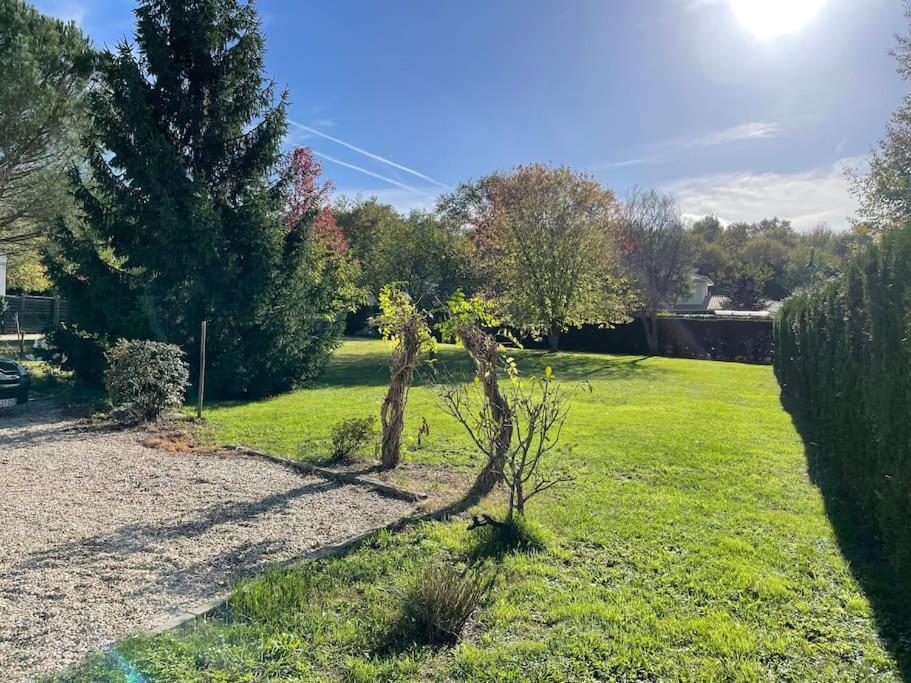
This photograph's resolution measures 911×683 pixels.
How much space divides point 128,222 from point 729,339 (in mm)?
22230

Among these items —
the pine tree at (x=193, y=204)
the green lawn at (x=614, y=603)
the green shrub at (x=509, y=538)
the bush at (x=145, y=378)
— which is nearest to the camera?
the green lawn at (x=614, y=603)

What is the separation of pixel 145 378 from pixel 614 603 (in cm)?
754

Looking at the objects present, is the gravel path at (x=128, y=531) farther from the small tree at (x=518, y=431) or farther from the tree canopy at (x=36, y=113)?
the tree canopy at (x=36, y=113)

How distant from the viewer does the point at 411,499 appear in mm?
5156

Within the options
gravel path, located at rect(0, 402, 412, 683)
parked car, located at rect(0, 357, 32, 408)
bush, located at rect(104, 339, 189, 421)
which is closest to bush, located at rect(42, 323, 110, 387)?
parked car, located at rect(0, 357, 32, 408)

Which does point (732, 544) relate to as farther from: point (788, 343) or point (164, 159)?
point (164, 159)

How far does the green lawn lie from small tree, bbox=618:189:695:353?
62.2ft

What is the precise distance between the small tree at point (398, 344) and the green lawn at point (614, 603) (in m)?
0.82

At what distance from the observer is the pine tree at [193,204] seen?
10477 mm

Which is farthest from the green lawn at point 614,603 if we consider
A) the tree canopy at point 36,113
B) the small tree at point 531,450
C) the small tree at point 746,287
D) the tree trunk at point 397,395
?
the small tree at point 746,287

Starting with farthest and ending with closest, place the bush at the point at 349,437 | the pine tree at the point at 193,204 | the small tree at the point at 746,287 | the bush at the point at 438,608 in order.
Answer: the small tree at the point at 746,287 < the pine tree at the point at 193,204 < the bush at the point at 349,437 < the bush at the point at 438,608

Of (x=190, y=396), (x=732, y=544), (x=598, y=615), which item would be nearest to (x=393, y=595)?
(x=598, y=615)

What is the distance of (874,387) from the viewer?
13.2 ft

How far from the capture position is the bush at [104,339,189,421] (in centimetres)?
829
